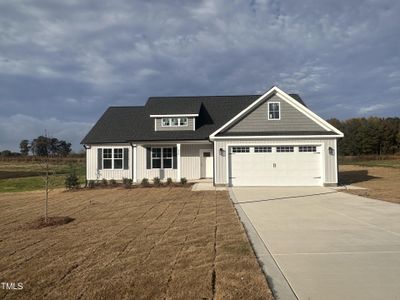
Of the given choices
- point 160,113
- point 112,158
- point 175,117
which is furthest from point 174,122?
point 112,158

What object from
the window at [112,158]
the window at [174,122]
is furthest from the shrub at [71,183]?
the window at [174,122]

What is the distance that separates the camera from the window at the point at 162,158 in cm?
2384

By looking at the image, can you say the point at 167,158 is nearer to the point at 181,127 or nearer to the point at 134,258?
the point at 181,127

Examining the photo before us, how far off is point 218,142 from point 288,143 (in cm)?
377

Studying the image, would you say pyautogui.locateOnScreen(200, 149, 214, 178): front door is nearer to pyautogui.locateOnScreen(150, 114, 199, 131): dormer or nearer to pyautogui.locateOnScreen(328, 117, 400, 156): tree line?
pyautogui.locateOnScreen(150, 114, 199, 131): dormer

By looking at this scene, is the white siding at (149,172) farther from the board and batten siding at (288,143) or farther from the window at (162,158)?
the board and batten siding at (288,143)

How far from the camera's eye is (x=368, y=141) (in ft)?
299

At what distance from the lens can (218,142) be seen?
66.6 ft

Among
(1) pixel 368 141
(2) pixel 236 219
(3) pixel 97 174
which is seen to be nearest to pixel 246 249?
(2) pixel 236 219

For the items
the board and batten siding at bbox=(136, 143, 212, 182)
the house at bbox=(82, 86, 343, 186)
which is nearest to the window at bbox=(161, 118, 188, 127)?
the house at bbox=(82, 86, 343, 186)

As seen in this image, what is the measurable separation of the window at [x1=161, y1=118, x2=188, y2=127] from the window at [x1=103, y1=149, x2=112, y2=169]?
3994mm

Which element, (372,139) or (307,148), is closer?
(307,148)

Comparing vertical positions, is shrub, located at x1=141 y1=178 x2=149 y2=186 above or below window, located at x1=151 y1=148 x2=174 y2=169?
below

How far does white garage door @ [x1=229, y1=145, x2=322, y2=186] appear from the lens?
65.9ft
